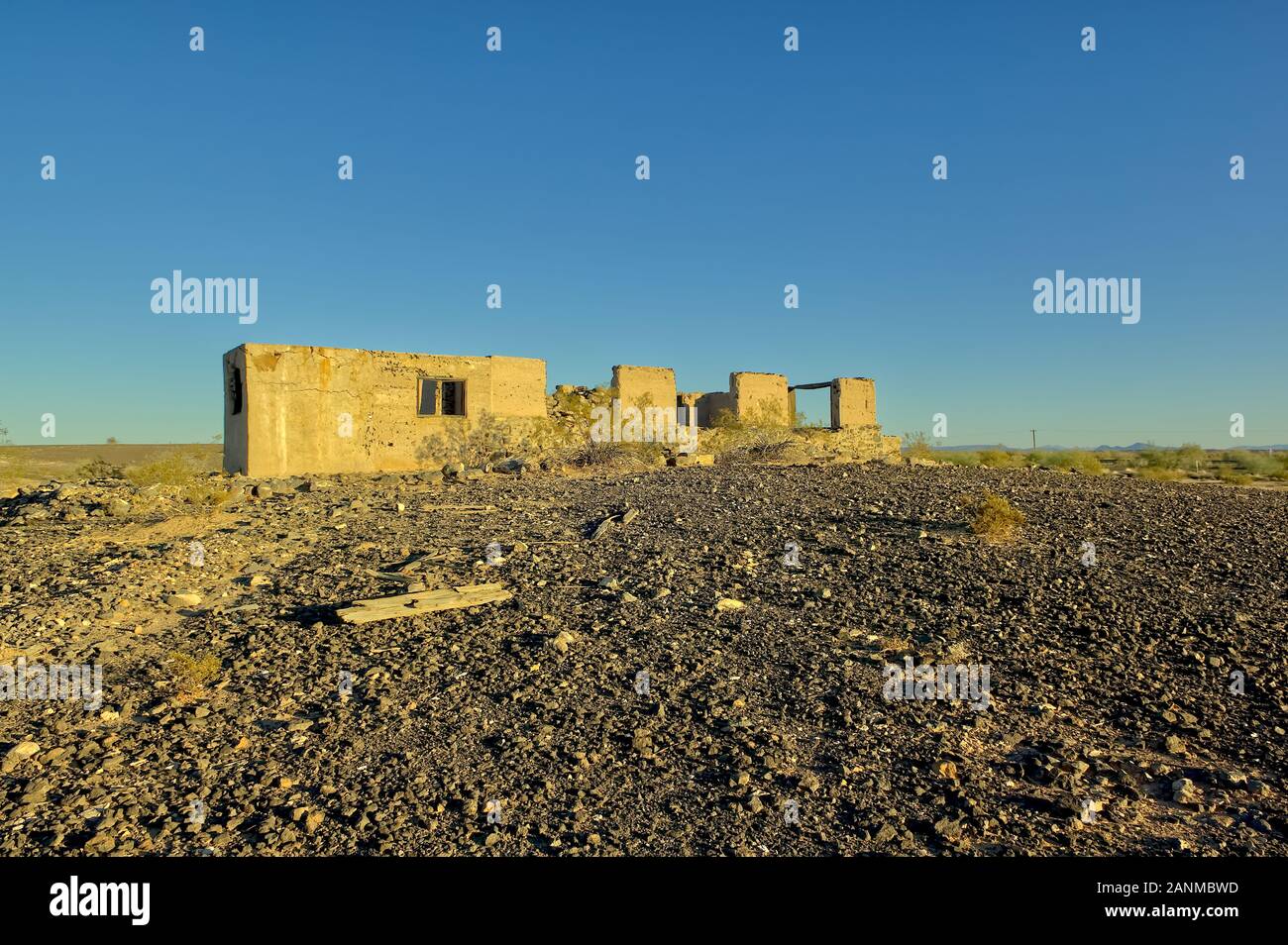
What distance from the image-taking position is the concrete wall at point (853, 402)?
21422mm

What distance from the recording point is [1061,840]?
2.88 m

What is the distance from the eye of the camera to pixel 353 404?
45.3 feet

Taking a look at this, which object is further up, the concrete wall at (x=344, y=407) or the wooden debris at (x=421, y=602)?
the concrete wall at (x=344, y=407)

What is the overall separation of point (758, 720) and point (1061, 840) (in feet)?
4.64

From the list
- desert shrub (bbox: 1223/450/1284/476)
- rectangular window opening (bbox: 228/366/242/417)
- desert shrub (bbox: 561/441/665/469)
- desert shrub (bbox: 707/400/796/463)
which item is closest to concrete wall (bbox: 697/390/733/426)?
desert shrub (bbox: 707/400/796/463)

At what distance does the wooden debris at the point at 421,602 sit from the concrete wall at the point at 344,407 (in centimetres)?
871

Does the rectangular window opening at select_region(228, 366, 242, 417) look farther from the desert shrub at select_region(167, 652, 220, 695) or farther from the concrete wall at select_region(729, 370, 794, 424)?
the concrete wall at select_region(729, 370, 794, 424)

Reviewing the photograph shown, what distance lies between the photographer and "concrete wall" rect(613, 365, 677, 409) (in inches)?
728

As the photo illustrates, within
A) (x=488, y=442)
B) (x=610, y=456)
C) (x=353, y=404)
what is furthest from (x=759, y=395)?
(x=353, y=404)

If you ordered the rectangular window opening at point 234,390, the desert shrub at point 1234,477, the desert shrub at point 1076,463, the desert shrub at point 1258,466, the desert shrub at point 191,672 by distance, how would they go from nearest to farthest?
the desert shrub at point 191,672 → the rectangular window opening at point 234,390 → the desert shrub at point 1234,477 → the desert shrub at point 1076,463 → the desert shrub at point 1258,466

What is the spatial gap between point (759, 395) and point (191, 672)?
1783cm

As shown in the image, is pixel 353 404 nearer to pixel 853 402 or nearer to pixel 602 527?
pixel 602 527
